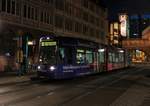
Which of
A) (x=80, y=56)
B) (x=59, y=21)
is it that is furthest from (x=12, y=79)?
(x=59, y=21)

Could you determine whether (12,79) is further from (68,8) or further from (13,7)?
(68,8)

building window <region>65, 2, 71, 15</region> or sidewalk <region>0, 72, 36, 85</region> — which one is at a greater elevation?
building window <region>65, 2, 71, 15</region>

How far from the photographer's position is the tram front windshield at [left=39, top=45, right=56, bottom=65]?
26.6 metres

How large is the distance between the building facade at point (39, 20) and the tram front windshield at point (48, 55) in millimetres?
6129

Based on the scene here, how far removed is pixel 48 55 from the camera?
88.5 feet

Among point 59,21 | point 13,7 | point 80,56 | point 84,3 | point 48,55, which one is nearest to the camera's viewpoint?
point 48,55

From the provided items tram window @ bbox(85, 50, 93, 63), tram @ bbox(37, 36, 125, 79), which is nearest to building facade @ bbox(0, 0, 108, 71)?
tram @ bbox(37, 36, 125, 79)

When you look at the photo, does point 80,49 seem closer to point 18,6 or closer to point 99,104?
point 18,6

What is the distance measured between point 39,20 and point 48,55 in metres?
20.5

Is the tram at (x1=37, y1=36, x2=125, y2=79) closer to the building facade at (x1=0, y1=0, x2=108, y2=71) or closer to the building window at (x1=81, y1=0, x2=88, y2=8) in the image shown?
the building facade at (x1=0, y1=0, x2=108, y2=71)

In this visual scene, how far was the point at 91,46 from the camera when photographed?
34.6 m

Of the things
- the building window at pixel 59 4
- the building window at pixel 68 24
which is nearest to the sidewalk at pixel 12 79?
the building window at pixel 59 4

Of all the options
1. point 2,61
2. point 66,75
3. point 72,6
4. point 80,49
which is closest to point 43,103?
point 66,75

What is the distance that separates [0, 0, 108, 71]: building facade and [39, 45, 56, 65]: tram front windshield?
20.1ft
